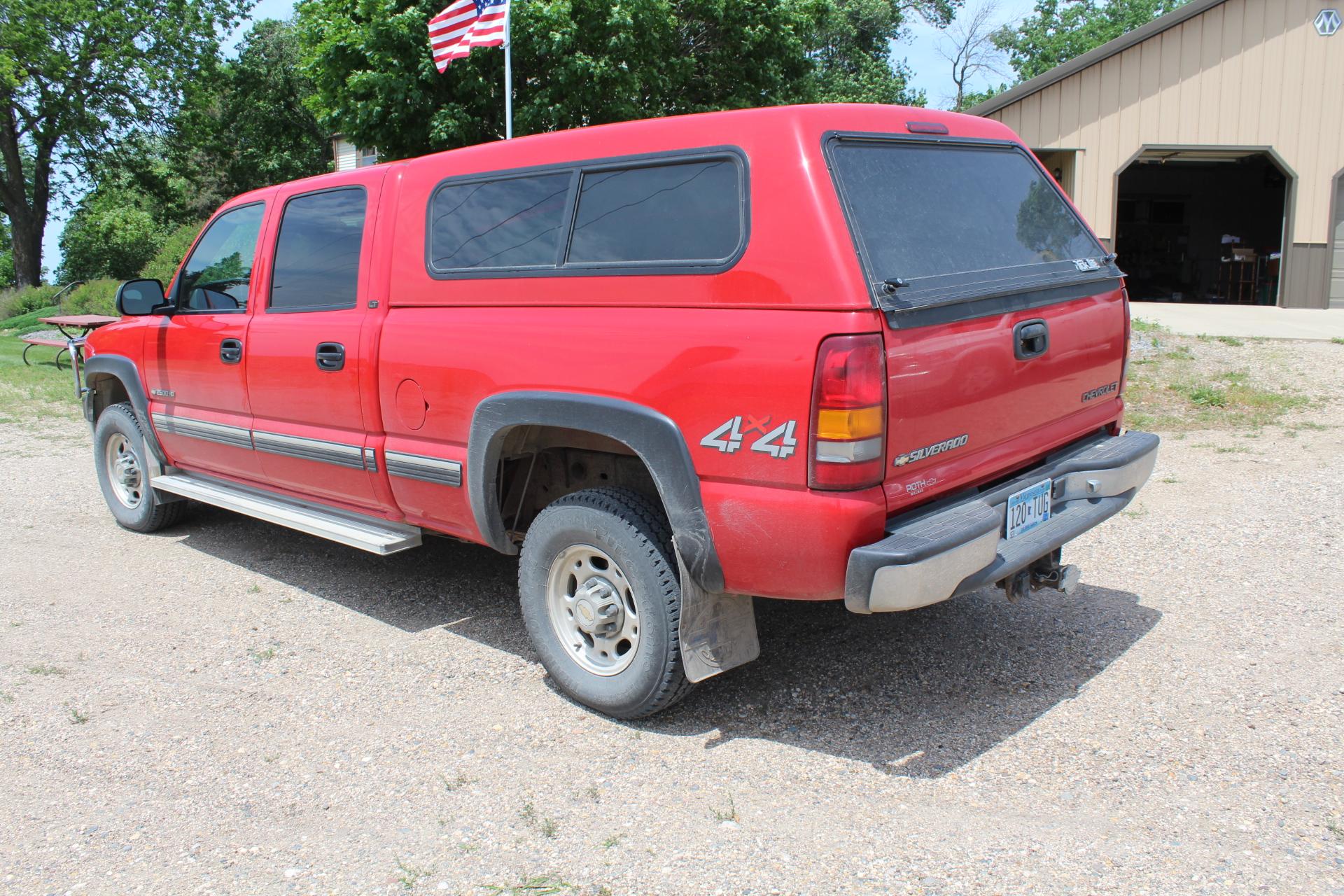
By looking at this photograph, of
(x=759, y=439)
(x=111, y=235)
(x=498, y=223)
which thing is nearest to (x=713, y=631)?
(x=759, y=439)

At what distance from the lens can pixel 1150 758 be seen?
3.32 metres

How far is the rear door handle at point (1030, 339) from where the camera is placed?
136 inches

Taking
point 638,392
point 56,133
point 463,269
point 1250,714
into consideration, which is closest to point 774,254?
point 638,392

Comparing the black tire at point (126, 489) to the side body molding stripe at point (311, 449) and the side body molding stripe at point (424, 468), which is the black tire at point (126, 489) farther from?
the side body molding stripe at point (424, 468)

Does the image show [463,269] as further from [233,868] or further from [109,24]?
[109,24]

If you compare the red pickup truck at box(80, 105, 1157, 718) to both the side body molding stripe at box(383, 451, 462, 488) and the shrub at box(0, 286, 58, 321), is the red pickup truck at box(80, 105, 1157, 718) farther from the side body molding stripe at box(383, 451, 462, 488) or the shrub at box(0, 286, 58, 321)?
the shrub at box(0, 286, 58, 321)

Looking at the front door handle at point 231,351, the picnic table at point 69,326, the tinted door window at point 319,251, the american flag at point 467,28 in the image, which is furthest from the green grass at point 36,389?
the tinted door window at point 319,251

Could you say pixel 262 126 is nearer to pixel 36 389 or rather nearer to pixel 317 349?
pixel 36 389

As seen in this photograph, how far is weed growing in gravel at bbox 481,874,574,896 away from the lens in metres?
2.71

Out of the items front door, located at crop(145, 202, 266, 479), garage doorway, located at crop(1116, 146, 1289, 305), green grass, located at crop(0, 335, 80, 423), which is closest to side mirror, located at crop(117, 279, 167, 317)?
front door, located at crop(145, 202, 266, 479)

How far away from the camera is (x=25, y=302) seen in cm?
2536

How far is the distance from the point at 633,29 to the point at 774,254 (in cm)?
1475

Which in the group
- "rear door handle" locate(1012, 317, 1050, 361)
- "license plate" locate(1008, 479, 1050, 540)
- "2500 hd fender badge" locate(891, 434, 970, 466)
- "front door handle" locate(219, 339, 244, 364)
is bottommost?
"license plate" locate(1008, 479, 1050, 540)

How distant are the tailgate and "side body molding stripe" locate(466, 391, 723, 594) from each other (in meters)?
0.60
